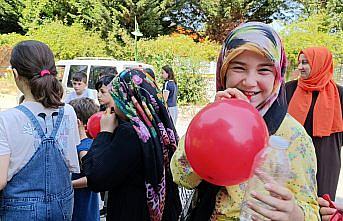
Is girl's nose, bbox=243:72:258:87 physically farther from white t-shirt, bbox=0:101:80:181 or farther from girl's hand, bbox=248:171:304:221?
white t-shirt, bbox=0:101:80:181

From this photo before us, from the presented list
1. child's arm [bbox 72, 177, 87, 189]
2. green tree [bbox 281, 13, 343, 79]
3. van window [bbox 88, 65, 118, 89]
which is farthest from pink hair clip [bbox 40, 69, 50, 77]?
green tree [bbox 281, 13, 343, 79]

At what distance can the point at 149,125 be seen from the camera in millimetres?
2461

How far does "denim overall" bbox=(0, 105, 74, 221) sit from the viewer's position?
2189 millimetres

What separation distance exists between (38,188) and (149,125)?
69 cm

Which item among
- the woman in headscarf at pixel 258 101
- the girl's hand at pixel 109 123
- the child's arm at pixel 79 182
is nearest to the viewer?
the woman in headscarf at pixel 258 101

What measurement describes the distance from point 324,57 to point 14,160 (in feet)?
10.3

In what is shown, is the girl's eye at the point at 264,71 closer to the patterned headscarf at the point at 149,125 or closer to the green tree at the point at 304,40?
the patterned headscarf at the point at 149,125

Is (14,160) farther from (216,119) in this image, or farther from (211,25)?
(211,25)

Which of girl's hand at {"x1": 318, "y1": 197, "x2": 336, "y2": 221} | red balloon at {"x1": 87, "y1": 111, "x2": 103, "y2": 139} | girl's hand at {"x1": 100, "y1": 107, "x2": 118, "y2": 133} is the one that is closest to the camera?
girl's hand at {"x1": 318, "y1": 197, "x2": 336, "y2": 221}

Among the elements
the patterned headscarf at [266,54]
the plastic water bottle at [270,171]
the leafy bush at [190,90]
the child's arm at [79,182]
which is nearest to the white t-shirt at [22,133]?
the child's arm at [79,182]

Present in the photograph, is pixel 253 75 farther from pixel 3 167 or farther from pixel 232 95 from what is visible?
pixel 3 167

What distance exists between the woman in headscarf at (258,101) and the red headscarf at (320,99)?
2.41 m

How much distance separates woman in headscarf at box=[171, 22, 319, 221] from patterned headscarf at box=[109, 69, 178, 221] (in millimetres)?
749

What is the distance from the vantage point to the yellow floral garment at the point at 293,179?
141 centimetres
